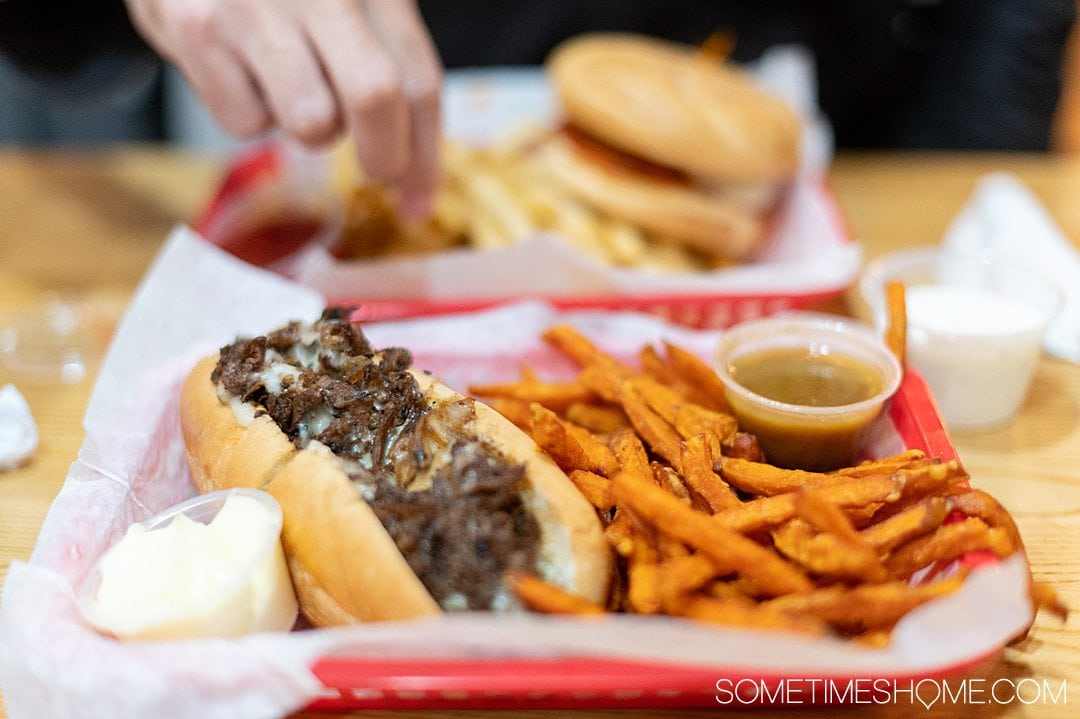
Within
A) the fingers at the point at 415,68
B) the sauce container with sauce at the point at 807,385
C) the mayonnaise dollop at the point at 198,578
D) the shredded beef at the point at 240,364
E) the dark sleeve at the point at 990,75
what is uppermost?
the fingers at the point at 415,68

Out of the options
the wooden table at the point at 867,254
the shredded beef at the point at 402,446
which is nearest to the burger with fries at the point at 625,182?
the wooden table at the point at 867,254

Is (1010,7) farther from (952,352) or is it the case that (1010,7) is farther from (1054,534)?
(1054,534)

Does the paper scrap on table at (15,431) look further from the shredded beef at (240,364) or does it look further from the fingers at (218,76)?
the fingers at (218,76)

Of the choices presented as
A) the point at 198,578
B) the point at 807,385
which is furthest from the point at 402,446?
the point at 807,385

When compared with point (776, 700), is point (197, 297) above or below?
above

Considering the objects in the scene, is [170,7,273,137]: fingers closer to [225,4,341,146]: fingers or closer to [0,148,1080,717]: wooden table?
[225,4,341,146]: fingers

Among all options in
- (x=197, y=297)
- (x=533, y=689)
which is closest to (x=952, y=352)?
(x=533, y=689)

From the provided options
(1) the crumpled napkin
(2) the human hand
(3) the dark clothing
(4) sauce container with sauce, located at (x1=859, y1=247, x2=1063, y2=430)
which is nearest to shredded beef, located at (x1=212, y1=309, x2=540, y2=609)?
(2) the human hand
